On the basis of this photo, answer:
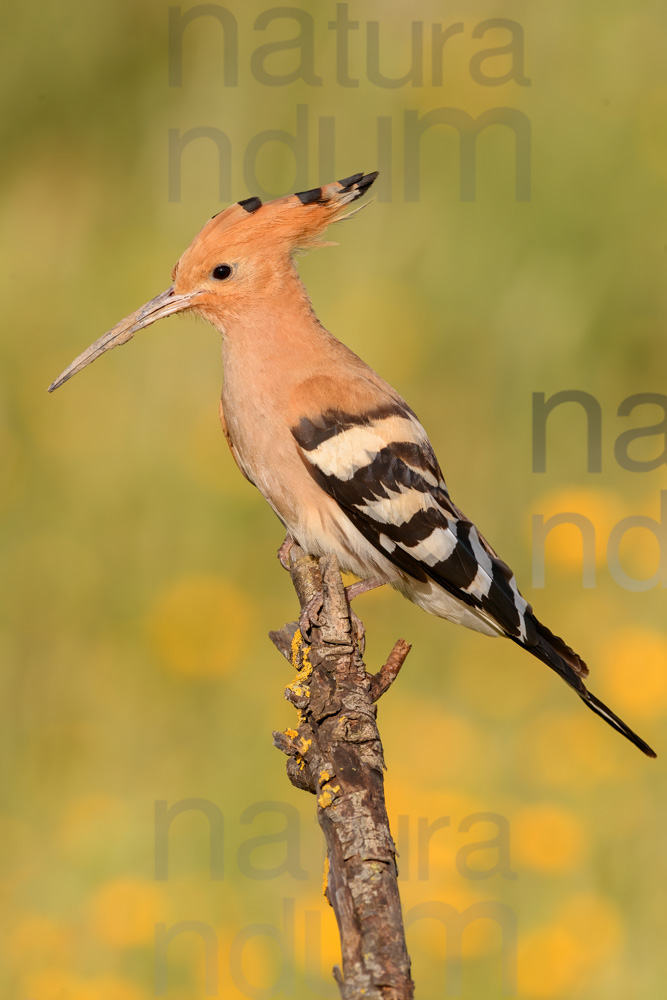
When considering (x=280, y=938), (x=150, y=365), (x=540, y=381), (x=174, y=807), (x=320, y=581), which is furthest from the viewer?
(x=540, y=381)

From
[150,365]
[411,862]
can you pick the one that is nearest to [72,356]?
[150,365]

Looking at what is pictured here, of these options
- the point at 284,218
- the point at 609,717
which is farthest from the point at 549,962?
the point at 284,218

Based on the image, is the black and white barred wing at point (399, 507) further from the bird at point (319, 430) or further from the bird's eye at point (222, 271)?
the bird's eye at point (222, 271)

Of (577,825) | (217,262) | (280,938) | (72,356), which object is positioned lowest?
(280,938)

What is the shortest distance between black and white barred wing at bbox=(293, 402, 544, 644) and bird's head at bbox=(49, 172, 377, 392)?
0.28 metres

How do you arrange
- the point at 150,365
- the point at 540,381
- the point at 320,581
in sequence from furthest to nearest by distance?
the point at 540,381 < the point at 150,365 < the point at 320,581

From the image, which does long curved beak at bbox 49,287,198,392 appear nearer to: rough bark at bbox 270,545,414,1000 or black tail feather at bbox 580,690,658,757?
rough bark at bbox 270,545,414,1000

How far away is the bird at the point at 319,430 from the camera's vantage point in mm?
1783

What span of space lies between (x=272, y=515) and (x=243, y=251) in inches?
44.5

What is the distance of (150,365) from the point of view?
9.73ft

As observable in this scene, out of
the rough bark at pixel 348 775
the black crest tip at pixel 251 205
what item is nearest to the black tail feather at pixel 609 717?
the rough bark at pixel 348 775

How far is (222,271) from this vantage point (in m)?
1.84

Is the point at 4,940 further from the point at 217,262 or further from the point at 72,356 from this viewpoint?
the point at 72,356

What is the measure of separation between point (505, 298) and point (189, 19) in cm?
146
